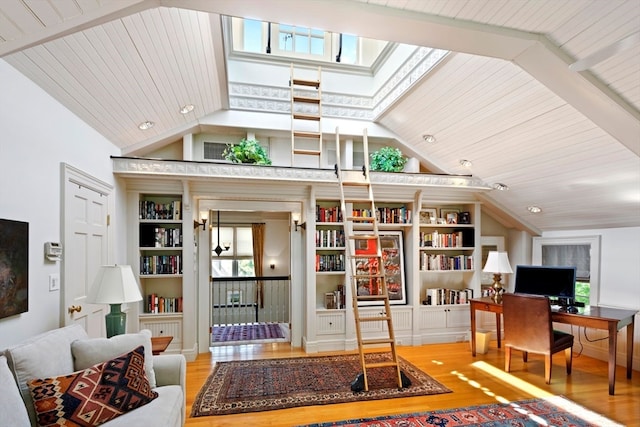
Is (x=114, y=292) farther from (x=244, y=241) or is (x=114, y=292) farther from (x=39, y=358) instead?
(x=244, y=241)

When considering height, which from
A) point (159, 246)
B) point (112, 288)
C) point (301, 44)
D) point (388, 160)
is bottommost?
point (112, 288)

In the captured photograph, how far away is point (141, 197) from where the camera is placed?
184 inches

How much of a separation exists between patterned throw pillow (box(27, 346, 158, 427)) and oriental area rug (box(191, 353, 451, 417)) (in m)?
1.11

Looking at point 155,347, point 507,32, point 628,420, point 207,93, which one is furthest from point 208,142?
point 628,420

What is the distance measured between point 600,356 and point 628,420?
6.16 ft

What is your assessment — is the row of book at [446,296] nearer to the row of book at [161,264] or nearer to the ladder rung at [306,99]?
the ladder rung at [306,99]

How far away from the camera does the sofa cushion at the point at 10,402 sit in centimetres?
156

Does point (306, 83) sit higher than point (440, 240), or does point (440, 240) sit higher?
point (306, 83)

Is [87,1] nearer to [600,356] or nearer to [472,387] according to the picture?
[472,387]

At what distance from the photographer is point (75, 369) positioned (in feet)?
7.30

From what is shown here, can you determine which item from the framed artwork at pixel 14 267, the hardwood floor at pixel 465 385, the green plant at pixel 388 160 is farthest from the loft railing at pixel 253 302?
the framed artwork at pixel 14 267

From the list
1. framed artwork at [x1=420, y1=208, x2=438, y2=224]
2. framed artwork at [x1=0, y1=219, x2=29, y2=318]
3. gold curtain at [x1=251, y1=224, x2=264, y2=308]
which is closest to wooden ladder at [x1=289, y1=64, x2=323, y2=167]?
framed artwork at [x1=420, y1=208, x2=438, y2=224]

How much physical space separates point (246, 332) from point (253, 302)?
180cm

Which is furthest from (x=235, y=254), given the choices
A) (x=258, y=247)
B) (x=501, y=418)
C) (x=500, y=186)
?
(x=501, y=418)
